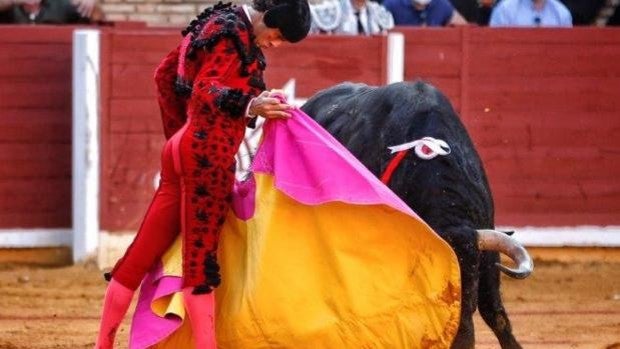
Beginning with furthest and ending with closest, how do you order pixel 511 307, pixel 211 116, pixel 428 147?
pixel 511 307 → pixel 428 147 → pixel 211 116

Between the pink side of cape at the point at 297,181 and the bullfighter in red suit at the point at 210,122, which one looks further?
the pink side of cape at the point at 297,181

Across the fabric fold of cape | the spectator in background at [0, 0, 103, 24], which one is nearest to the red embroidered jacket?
the fabric fold of cape

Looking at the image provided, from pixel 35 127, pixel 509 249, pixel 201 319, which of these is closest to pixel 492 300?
pixel 509 249

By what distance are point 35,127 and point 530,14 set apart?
288 centimetres

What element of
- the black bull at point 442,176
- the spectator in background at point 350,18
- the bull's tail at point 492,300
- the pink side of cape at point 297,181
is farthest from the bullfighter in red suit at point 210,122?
the spectator in background at point 350,18

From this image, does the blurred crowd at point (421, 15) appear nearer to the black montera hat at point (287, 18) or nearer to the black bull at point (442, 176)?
the black bull at point (442, 176)

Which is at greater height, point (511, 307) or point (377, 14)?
point (377, 14)

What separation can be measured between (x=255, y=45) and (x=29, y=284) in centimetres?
390

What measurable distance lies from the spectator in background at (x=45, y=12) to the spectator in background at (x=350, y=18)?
4.31 feet

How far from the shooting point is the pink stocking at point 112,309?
4316 mm

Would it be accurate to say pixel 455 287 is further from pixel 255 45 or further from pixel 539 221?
pixel 539 221

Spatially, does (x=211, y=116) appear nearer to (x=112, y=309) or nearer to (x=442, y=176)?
(x=112, y=309)

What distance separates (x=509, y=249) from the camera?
4371mm

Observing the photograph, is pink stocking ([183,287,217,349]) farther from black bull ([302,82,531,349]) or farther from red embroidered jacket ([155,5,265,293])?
black bull ([302,82,531,349])
